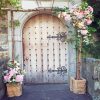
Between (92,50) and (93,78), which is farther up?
(92,50)

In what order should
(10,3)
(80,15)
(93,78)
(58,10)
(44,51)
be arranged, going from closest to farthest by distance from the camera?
(93,78) < (80,15) < (58,10) < (10,3) < (44,51)

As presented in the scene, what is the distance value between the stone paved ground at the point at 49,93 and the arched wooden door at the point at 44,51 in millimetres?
355

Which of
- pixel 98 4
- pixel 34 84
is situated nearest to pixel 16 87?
pixel 34 84

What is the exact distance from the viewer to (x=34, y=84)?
8820 millimetres

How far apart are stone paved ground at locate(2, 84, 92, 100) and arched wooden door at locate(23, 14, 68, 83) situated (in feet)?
1.16

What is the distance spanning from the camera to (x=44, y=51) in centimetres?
883

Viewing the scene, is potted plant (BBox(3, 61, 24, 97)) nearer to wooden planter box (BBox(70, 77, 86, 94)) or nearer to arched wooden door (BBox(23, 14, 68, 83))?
wooden planter box (BBox(70, 77, 86, 94))

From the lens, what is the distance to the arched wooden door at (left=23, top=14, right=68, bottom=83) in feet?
28.8

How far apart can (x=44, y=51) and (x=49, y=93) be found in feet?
5.34

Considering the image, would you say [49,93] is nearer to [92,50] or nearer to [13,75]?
[13,75]

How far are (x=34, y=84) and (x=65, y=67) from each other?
1.01 m

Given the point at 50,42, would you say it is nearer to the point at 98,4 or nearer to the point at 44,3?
the point at 44,3

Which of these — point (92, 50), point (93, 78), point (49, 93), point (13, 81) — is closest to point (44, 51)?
point (92, 50)

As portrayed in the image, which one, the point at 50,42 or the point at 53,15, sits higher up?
the point at 53,15
